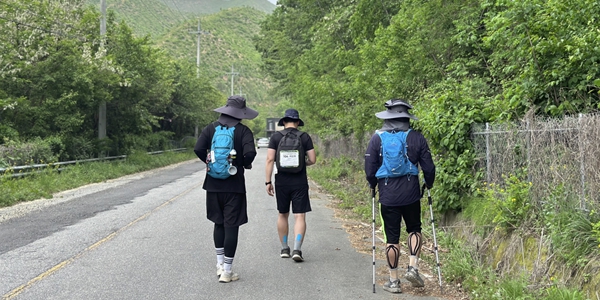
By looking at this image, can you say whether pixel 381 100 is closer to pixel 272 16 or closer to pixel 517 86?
pixel 517 86

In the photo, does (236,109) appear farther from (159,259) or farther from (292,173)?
(159,259)

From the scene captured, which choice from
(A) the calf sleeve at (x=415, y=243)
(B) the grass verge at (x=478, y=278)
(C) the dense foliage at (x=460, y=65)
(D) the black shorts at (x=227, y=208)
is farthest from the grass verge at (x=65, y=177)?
(A) the calf sleeve at (x=415, y=243)

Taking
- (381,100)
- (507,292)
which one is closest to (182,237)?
(507,292)

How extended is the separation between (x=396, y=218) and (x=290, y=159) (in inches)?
73.7

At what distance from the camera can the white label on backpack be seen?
24.8ft

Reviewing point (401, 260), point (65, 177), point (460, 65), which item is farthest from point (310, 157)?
point (65, 177)

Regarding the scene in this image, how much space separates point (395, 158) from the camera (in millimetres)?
6148

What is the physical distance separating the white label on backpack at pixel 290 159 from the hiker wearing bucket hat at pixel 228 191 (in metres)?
0.89

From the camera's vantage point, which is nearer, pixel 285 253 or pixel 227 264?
pixel 227 264

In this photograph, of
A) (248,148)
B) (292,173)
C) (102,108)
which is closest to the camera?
(248,148)

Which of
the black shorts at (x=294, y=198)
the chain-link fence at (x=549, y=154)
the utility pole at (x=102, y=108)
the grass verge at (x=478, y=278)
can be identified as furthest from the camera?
the utility pole at (x=102, y=108)

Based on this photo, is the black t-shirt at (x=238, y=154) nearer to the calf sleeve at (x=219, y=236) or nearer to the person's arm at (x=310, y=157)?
the calf sleeve at (x=219, y=236)

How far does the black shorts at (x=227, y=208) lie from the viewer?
259 inches

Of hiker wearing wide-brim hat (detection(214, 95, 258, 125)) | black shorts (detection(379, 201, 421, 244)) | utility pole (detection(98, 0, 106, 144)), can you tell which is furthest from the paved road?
utility pole (detection(98, 0, 106, 144))
